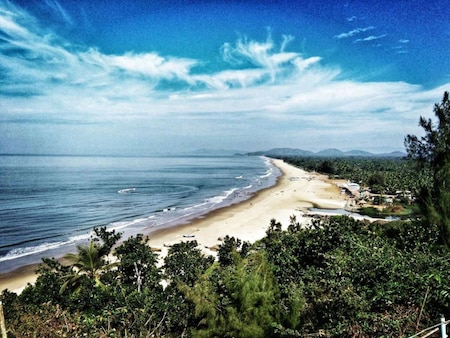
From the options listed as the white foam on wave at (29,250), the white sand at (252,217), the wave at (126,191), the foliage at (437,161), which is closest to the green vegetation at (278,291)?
the foliage at (437,161)

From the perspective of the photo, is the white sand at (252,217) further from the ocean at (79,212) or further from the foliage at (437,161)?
the foliage at (437,161)

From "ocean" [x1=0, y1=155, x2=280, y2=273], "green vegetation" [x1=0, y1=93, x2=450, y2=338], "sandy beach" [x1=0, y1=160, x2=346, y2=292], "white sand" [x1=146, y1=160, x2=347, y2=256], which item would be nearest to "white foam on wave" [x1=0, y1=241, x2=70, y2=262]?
"ocean" [x1=0, y1=155, x2=280, y2=273]

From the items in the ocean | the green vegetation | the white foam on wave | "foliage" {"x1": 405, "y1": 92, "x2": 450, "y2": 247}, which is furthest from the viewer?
the ocean

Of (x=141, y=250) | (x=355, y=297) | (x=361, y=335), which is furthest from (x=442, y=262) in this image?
(x=141, y=250)

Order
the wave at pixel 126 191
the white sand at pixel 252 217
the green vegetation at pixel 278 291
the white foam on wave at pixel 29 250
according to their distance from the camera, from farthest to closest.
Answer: the wave at pixel 126 191 < the white sand at pixel 252 217 < the white foam on wave at pixel 29 250 < the green vegetation at pixel 278 291

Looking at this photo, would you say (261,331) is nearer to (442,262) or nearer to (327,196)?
(442,262)

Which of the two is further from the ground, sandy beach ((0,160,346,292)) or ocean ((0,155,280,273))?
ocean ((0,155,280,273))

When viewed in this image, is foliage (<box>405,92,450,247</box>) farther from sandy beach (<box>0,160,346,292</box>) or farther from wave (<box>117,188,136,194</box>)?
wave (<box>117,188,136,194</box>)
